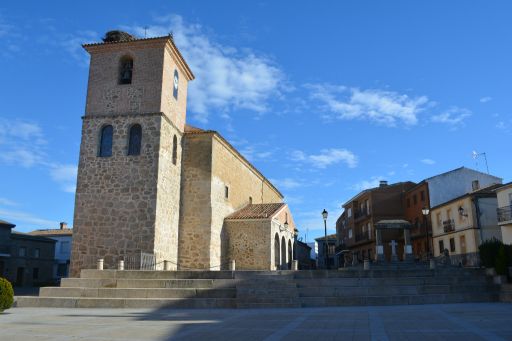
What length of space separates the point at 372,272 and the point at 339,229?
146 feet

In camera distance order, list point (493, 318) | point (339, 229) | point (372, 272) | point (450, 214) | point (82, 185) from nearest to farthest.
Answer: point (493, 318)
point (372, 272)
point (82, 185)
point (450, 214)
point (339, 229)

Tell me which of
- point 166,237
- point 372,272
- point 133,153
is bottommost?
point 372,272

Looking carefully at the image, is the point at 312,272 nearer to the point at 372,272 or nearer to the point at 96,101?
the point at 372,272

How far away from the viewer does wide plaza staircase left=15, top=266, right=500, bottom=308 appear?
45.5ft

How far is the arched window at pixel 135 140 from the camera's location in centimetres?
2069

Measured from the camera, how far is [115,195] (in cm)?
2019

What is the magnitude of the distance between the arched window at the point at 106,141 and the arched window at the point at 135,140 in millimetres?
987

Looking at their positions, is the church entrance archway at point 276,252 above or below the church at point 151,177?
below

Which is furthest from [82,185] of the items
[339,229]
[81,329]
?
[339,229]

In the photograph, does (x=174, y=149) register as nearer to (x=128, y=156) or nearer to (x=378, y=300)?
(x=128, y=156)

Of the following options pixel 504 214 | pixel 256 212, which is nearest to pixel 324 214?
pixel 256 212

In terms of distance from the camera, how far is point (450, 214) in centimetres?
3366

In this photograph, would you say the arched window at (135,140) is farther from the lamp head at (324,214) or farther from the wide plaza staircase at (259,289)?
the lamp head at (324,214)

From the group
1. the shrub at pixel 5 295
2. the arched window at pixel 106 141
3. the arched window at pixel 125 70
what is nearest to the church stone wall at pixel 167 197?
the arched window at pixel 106 141
